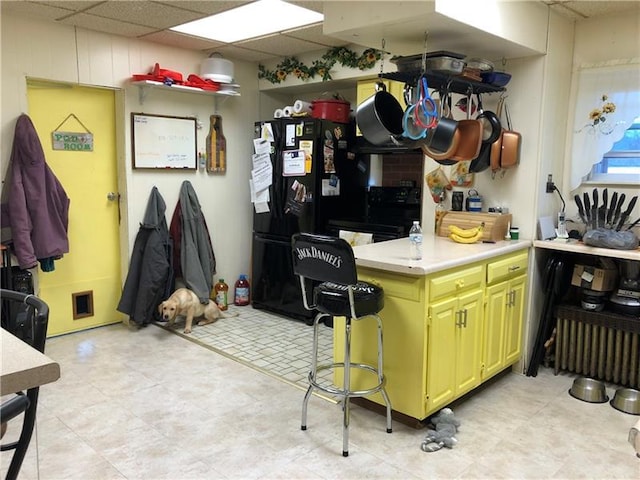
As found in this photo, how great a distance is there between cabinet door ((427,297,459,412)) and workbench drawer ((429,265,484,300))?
51 millimetres

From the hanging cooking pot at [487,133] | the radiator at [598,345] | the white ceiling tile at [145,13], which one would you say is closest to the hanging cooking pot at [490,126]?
the hanging cooking pot at [487,133]

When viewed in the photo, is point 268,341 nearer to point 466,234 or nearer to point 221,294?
point 221,294

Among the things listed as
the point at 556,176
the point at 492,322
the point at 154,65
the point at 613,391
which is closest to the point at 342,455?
the point at 492,322

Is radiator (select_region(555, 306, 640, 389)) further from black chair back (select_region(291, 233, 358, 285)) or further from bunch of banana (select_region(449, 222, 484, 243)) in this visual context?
black chair back (select_region(291, 233, 358, 285))

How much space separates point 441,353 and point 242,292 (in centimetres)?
278

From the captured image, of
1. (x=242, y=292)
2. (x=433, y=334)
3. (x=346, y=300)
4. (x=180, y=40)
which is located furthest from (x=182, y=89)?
(x=433, y=334)

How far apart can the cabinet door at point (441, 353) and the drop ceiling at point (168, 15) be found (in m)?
1.44

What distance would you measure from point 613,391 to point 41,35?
4523 mm

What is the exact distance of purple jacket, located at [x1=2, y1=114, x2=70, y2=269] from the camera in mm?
3562

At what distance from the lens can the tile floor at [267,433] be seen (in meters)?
2.33

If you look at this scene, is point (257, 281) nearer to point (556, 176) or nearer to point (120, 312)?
point (120, 312)

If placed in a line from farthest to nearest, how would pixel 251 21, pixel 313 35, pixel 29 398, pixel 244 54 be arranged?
1. pixel 244 54
2. pixel 313 35
3. pixel 251 21
4. pixel 29 398

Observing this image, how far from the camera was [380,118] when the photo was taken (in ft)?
9.49

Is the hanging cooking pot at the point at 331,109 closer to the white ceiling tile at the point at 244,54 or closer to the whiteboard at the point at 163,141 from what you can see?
the white ceiling tile at the point at 244,54
